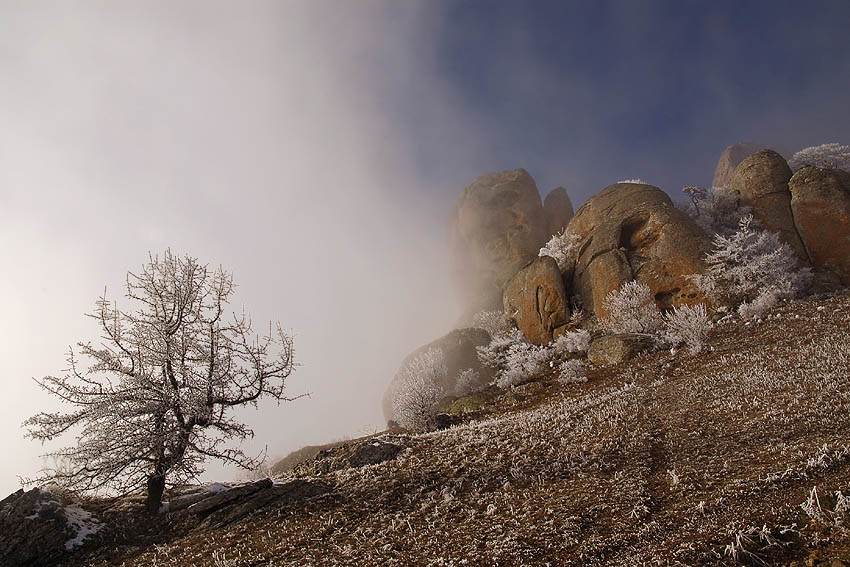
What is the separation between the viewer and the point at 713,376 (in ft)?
61.9

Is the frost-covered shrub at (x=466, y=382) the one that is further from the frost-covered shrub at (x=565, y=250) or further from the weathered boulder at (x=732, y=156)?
the weathered boulder at (x=732, y=156)

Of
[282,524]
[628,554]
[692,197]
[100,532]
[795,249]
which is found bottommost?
[628,554]

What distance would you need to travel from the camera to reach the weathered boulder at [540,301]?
36.7 m

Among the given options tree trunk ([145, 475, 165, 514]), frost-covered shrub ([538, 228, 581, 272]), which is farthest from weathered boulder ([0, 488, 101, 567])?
frost-covered shrub ([538, 228, 581, 272])

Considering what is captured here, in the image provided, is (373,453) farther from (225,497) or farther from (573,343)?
(573,343)

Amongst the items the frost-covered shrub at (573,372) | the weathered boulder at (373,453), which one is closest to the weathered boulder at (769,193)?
the frost-covered shrub at (573,372)

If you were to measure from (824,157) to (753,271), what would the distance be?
3024cm

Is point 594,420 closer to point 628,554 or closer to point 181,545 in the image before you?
point 628,554

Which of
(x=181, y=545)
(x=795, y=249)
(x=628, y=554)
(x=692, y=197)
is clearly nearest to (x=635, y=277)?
(x=795, y=249)

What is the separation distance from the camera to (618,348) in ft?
89.7

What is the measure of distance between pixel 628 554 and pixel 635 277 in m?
30.4

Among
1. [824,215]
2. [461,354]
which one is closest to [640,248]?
[824,215]

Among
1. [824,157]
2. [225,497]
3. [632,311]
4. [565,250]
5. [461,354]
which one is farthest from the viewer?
[824,157]

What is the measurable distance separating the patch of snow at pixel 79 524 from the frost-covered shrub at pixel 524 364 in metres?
24.4
